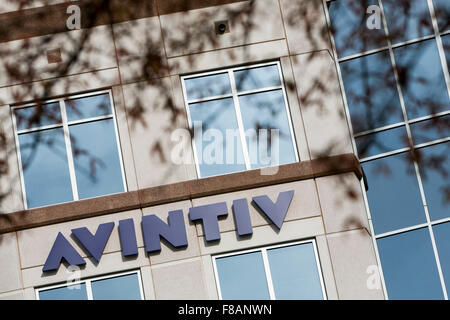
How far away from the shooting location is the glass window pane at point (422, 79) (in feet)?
52.5

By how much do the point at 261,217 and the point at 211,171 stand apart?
1.13m

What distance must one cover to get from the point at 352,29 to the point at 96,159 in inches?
199

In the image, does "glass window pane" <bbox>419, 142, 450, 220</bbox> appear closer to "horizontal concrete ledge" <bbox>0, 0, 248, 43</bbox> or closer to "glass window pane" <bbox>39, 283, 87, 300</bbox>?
"horizontal concrete ledge" <bbox>0, 0, 248, 43</bbox>

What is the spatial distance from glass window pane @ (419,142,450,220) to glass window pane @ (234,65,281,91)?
112 inches

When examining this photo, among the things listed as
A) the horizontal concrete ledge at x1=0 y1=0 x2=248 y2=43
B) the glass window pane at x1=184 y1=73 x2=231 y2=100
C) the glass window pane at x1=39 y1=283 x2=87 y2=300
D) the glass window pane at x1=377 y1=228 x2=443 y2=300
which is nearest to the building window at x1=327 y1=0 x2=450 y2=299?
the glass window pane at x1=377 y1=228 x2=443 y2=300

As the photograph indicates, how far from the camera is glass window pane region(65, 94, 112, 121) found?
604 inches

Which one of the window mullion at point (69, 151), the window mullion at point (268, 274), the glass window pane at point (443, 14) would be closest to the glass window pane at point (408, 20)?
the glass window pane at point (443, 14)

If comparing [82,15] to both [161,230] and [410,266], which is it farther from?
[410,266]

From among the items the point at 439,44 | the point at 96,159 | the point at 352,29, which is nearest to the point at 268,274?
the point at 96,159

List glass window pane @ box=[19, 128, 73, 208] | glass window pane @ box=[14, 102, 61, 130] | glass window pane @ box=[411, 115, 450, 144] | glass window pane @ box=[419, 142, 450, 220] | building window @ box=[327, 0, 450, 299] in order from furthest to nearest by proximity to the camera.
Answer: glass window pane @ box=[411, 115, 450, 144]
glass window pane @ box=[419, 142, 450, 220]
building window @ box=[327, 0, 450, 299]
glass window pane @ box=[14, 102, 61, 130]
glass window pane @ box=[19, 128, 73, 208]

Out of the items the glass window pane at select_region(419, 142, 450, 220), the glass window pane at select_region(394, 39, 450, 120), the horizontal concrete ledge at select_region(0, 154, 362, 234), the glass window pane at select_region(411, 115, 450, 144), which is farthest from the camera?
the glass window pane at select_region(394, 39, 450, 120)

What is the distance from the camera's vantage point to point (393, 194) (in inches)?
620

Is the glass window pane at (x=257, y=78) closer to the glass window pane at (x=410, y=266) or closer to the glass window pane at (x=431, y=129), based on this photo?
the glass window pane at (x=431, y=129)
